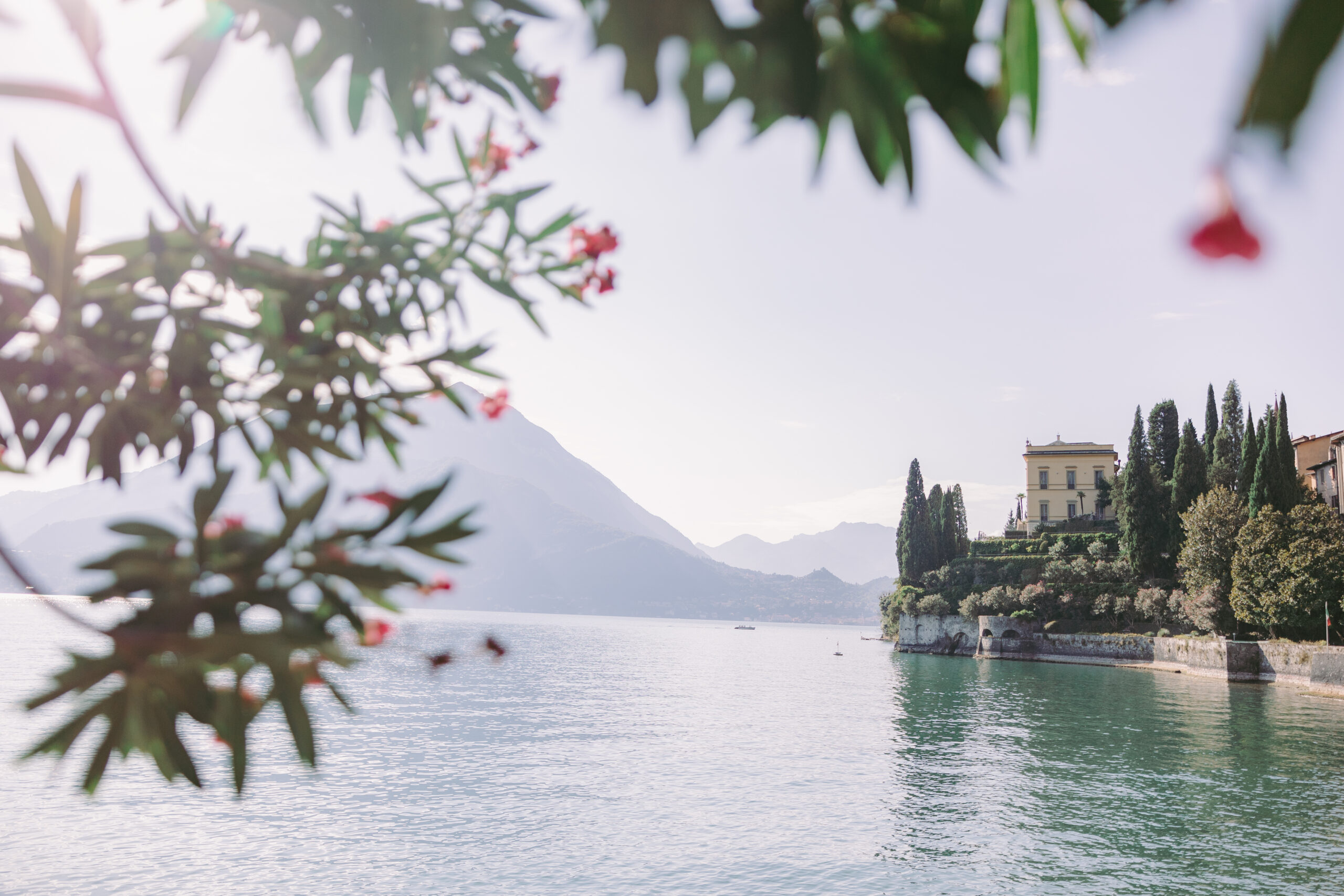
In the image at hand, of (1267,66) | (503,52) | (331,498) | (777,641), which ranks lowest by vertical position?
(777,641)

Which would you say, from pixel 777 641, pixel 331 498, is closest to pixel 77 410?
pixel 331 498

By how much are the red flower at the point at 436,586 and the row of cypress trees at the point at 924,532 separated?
89.8 m

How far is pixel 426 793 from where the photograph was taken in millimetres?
24703

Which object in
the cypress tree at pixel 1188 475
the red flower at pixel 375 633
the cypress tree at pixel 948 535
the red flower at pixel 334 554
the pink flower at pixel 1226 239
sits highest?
the cypress tree at pixel 1188 475

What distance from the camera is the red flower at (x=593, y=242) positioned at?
4.38 m

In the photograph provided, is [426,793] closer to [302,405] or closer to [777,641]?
[302,405]

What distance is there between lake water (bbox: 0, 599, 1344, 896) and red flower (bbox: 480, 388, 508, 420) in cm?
296

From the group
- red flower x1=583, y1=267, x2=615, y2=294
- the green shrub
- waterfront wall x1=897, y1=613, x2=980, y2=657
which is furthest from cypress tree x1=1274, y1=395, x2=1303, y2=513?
red flower x1=583, y1=267, x2=615, y2=294

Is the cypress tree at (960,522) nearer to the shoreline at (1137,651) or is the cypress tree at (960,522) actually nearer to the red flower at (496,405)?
the shoreline at (1137,651)

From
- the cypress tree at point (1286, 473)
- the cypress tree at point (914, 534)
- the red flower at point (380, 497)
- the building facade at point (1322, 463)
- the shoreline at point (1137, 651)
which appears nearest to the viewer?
the red flower at point (380, 497)

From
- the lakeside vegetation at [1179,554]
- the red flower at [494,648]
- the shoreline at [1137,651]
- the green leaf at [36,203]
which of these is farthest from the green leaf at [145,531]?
the lakeside vegetation at [1179,554]

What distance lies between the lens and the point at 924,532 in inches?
3474

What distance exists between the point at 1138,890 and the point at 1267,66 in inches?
784

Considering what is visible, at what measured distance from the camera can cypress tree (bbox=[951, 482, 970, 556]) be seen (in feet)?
302
